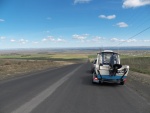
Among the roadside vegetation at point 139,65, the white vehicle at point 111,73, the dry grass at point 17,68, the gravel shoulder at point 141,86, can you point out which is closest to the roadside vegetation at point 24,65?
the dry grass at point 17,68

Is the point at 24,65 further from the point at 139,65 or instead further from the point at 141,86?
the point at 141,86

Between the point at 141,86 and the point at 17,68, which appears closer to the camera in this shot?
the point at 141,86

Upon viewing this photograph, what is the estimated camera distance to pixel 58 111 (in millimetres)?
8297

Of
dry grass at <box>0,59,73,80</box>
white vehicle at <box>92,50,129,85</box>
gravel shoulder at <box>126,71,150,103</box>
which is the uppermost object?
white vehicle at <box>92,50,129,85</box>

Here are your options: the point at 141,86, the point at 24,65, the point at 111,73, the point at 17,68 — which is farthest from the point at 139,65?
the point at 111,73

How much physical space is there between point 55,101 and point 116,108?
245 cm

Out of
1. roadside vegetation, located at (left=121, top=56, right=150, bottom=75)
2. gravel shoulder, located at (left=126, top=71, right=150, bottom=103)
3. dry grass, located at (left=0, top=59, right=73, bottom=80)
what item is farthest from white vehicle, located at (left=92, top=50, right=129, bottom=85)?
roadside vegetation, located at (left=121, top=56, right=150, bottom=75)

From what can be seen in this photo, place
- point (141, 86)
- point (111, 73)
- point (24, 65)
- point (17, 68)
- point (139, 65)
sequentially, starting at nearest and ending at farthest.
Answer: point (111, 73), point (141, 86), point (17, 68), point (24, 65), point (139, 65)

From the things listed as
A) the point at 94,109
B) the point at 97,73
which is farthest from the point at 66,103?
the point at 97,73

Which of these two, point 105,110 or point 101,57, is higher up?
point 101,57

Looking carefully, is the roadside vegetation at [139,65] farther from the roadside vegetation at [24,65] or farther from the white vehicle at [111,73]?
the white vehicle at [111,73]

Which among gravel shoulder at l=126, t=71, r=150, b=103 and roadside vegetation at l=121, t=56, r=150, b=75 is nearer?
gravel shoulder at l=126, t=71, r=150, b=103

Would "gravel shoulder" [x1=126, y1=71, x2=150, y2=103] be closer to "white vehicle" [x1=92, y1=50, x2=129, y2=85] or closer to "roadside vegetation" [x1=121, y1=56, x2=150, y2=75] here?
"white vehicle" [x1=92, y1=50, x2=129, y2=85]

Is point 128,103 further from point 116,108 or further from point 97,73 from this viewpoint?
point 97,73
